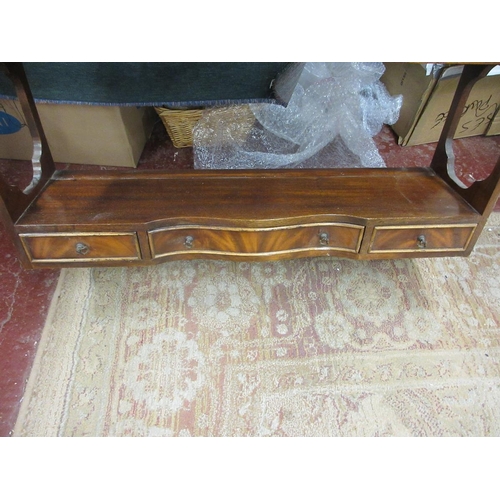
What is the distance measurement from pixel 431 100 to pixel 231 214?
1145 millimetres

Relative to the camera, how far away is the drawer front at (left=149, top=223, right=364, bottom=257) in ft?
3.25

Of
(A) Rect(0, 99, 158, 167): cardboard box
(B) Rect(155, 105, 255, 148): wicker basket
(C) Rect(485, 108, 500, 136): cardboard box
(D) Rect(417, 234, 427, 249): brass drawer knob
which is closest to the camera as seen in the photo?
(D) Rect(417, 234, 427, 249): brass drawer knob

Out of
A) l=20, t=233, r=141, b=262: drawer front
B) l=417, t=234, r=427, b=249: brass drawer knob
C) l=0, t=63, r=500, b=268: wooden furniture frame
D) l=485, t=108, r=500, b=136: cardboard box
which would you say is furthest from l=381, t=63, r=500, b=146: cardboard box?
l=20, t=233, r=141, b=262: drawer front

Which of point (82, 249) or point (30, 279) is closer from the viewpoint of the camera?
point (82, 249)

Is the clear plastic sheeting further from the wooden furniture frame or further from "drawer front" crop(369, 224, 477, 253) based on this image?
"drawer front" crop(369, 224, 477, 253)

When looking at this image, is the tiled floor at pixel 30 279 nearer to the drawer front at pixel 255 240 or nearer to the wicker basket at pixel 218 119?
the wicker basket at pixel 218 119

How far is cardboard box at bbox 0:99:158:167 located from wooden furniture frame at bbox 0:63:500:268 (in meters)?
0.42

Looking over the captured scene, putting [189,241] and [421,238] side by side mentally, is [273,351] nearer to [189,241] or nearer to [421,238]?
[189,241]

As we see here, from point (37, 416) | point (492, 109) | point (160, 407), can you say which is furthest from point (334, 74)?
point (37, 416)

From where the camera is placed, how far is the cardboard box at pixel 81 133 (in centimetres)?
145

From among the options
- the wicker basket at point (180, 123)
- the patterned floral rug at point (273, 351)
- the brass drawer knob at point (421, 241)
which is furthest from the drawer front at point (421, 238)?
the wicker basket at point (180, 123)

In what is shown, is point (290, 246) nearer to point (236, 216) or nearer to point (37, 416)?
point (236, 216)

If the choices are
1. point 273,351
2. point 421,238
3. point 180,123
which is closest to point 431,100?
point 421,238

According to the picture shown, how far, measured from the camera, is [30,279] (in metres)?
1.21
